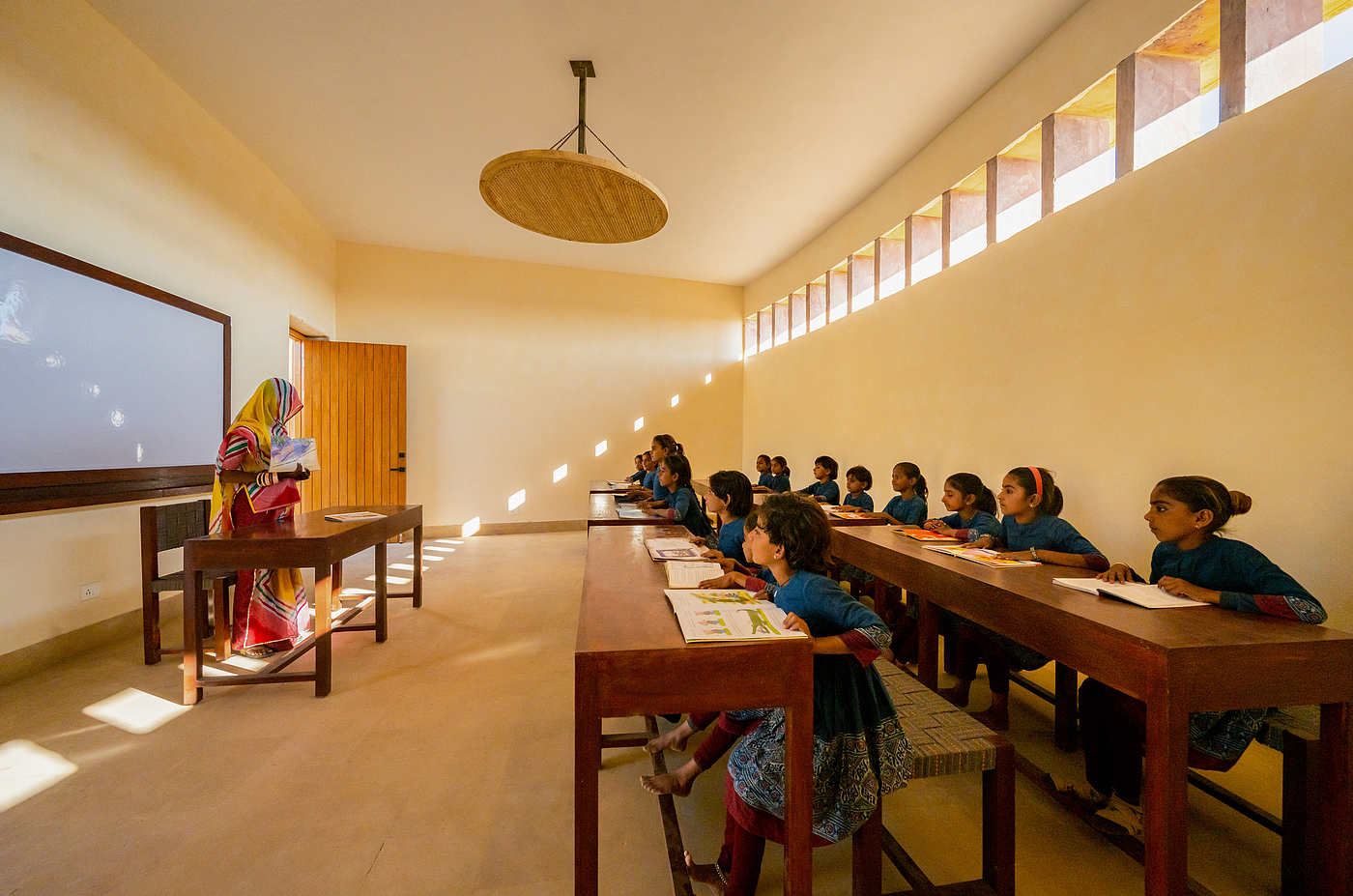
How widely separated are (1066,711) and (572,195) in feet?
10.7

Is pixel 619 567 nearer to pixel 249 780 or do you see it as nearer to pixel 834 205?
pixel 249 780

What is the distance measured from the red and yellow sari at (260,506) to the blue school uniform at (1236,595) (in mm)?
4121

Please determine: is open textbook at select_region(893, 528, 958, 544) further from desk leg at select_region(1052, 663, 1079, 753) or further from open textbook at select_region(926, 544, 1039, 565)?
desk leg at select_region(1052, 663, 1079, 753)

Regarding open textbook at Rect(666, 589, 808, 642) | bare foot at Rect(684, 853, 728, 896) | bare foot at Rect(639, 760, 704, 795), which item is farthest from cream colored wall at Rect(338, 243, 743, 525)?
bare foot at Rect(684, 853, 728, 896)

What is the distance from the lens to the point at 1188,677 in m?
1.20

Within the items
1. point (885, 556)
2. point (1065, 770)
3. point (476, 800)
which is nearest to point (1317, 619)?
point (1065, 770)

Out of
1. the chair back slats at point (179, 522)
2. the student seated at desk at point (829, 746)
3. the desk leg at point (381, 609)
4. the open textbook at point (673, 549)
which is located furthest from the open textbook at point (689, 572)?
the chair back slats at point (179, 522)

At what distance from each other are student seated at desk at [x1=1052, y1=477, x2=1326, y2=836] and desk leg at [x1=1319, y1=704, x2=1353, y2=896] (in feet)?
0.59

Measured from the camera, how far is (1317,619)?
1.38 m

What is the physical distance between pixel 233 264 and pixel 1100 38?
20.8 ft

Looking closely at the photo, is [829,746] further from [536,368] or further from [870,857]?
[536,368]

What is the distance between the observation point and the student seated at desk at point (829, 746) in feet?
4.23

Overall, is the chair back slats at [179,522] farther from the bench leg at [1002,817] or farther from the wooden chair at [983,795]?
the bench leg at [1002,817]

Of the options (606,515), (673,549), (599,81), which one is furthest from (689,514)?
(599,81)
